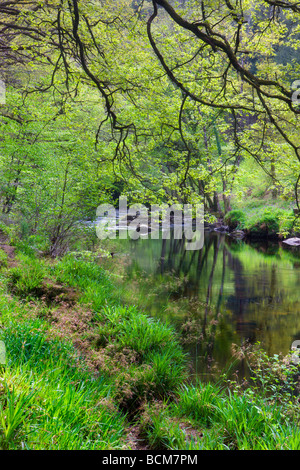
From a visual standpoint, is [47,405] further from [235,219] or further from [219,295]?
[235,219]

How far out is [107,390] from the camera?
11.7 ft

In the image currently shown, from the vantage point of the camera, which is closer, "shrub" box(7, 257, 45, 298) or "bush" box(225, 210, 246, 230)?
"shrub" box(7, 257, 45, 298)

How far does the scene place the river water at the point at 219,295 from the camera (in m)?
6.16

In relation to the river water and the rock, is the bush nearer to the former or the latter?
the rock

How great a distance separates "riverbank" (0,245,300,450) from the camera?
91.5 inches

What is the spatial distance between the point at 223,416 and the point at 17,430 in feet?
6.46

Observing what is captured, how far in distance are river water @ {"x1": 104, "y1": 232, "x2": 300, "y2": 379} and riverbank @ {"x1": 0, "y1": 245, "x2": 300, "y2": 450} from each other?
3.03 feet

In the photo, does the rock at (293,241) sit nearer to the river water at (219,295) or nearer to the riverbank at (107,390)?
the river water at (219,295)

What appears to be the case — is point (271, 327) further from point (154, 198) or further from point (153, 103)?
point (153, 103)

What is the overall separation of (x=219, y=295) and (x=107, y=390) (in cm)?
633

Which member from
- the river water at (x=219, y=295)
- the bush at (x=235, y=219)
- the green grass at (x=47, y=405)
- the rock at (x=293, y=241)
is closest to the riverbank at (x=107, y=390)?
the green grass at (x=47, y=405)

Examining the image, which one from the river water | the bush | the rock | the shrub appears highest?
the bush

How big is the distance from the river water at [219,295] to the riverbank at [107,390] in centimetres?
92

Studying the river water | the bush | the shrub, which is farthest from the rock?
the shrub
